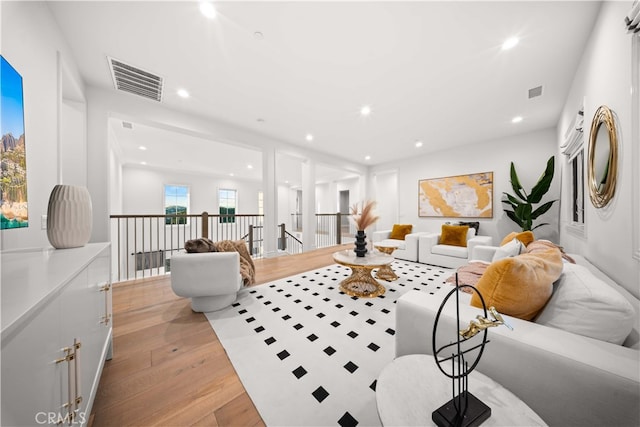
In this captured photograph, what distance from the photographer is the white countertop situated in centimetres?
49

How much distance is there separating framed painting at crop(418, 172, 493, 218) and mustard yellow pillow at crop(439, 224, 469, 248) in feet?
3.74

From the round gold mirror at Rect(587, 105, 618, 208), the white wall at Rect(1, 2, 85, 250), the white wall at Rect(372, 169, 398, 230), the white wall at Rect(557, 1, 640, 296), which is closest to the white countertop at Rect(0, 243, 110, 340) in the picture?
the white wall at Rect(1, 2, 85, 250)

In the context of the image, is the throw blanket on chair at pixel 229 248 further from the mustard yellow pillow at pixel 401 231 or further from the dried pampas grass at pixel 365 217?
the mustard yellow pillow at pixel 401 231

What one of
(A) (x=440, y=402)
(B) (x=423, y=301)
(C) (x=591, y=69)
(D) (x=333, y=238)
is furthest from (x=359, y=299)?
(D) (x=333, y=238)

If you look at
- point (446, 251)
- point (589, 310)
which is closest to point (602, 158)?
point (589, 310)

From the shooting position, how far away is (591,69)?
6.21 feet

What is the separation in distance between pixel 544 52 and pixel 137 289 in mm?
5463

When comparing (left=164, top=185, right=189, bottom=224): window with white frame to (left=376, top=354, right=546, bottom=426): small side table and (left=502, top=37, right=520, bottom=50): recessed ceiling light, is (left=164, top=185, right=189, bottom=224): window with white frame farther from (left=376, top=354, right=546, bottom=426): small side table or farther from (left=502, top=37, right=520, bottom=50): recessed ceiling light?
(left=502, top=37, right=520, bottom=50): recessed ceiling light

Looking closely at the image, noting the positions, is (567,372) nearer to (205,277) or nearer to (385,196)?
(205,277)

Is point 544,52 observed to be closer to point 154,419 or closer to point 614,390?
point 614,390

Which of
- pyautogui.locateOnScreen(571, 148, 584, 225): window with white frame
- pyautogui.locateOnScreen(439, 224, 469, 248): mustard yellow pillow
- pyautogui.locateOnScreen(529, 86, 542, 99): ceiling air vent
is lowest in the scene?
pyautogui.locateOnScreen(439, 224, 469, 248): mustard yellow pillow

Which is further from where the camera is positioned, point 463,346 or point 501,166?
point 501,166

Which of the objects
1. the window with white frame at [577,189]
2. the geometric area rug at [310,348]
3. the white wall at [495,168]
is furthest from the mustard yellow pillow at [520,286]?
the white wall at [495,168]

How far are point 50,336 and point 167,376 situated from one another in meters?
1.01
